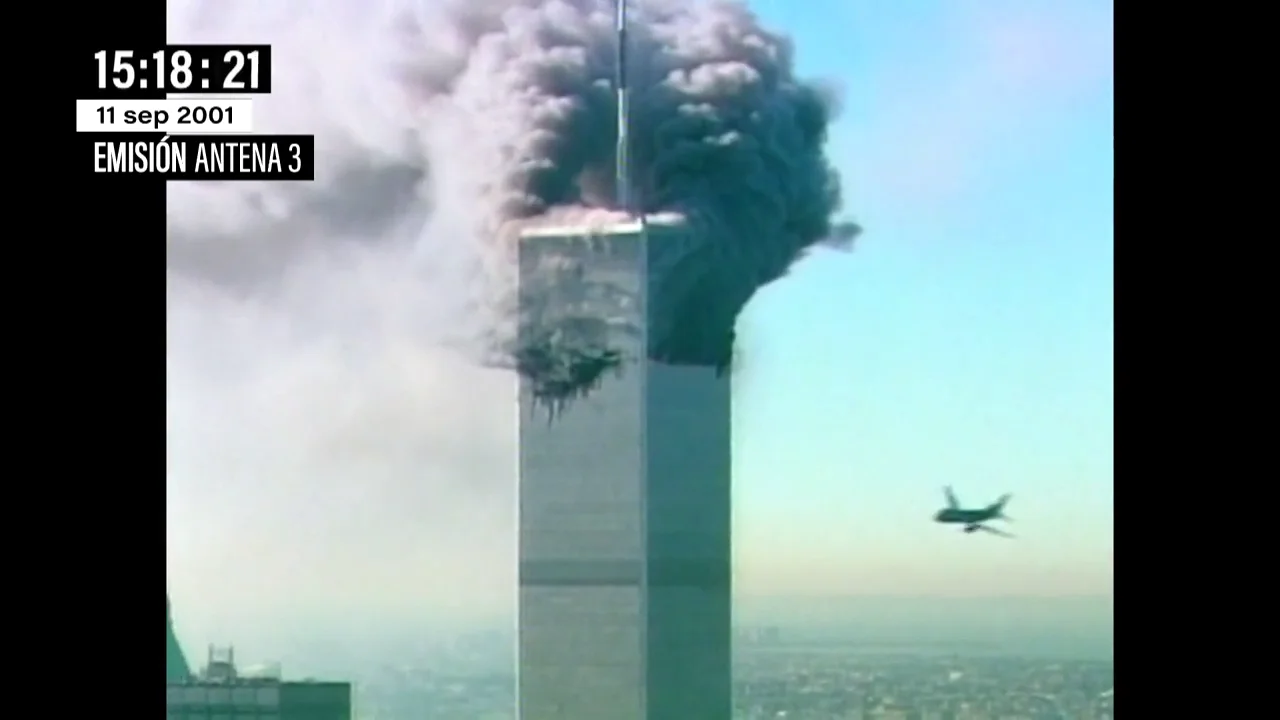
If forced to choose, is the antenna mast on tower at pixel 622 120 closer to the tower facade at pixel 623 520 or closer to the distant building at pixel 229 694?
the tower facade at pixel 623 520
